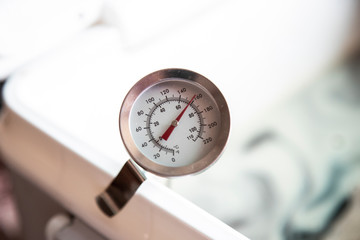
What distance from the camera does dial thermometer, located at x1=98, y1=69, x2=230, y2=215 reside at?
66 centimetres

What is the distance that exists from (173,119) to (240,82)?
0.63 m

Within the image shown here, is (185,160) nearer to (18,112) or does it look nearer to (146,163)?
(146,163)

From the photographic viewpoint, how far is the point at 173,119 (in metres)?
0.68

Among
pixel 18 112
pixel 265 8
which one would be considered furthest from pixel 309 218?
pixel 18 112

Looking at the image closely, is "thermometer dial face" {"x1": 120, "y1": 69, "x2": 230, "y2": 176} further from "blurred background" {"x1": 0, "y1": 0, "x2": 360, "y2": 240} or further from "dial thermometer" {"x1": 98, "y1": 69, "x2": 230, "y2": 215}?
"blurred background" {"x1": 0, "y1": 0, "x2": 360, "y2": 240}

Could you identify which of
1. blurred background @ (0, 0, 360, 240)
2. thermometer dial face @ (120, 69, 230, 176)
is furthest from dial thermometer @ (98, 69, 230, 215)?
blurred background @ (0, 0, 360, 240)

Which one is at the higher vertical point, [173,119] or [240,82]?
A: [173,119]

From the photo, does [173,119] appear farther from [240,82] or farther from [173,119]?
[240,82]

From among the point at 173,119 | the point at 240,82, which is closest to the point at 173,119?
the point at 173,119

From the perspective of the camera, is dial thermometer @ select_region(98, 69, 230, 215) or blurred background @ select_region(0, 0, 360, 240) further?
blurred background @ select_region(0, 0, 360, 240)

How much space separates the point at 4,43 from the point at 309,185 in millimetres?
855

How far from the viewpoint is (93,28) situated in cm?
104

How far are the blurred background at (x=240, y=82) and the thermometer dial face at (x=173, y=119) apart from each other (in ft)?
0.51

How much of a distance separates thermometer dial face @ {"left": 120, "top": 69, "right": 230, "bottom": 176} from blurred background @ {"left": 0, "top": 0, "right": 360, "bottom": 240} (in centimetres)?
15
